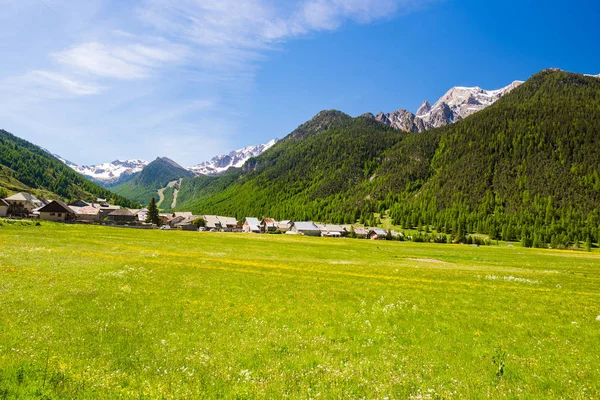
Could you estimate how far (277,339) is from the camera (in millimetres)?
14047

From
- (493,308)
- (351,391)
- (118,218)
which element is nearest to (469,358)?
(351,391)

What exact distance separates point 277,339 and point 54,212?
157121 mm

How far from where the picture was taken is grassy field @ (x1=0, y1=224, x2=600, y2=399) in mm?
9852

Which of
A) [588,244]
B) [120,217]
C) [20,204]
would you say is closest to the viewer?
[20,204]

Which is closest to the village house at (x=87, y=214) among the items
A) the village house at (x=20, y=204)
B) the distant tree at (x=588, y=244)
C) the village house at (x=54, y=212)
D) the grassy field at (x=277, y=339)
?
the village house at (x=20, y=204)

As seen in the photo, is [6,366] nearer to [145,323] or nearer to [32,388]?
[32,388]

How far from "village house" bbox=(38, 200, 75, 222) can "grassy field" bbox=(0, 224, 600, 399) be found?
128892 millimetres

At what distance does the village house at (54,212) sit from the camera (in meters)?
126

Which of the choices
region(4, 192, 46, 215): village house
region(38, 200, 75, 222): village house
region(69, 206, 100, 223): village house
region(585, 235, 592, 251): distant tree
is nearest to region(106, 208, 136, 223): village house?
region(69, 206, 100, 223): village house

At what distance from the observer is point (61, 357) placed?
10.9 meters

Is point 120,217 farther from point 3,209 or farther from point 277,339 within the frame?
point 277,339

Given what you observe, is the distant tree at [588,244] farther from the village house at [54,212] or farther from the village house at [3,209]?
the village house at [3,209]

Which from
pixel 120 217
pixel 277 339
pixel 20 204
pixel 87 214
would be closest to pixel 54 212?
pixel 87 214

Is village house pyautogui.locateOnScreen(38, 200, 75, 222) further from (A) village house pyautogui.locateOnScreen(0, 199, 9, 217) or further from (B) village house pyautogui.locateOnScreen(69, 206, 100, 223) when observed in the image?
(B) village house pyautogui.locateOnScreen(69, 206, 100, 223)
